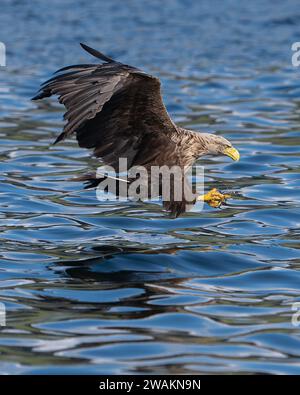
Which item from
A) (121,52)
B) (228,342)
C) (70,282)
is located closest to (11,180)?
(70,282)

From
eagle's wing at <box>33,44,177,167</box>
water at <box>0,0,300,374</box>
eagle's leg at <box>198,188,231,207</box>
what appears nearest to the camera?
water at <box>0,0,300,374</box>

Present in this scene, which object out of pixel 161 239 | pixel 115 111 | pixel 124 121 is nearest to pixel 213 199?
pixel 161 239

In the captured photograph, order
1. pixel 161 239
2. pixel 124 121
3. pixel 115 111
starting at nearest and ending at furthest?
pixel 115 111 < pixel 124 121 < pixel 161 239

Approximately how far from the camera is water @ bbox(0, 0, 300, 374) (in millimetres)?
6320

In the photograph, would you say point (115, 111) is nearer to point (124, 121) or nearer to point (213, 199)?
point (124, 121)

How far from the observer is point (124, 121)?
8.63 meters

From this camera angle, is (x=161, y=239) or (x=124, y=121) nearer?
(x=124, y=121)

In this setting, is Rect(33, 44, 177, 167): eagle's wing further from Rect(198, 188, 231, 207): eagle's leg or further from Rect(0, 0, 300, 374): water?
Rect(0, 0, 300, 374): water

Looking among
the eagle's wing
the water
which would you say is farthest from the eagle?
the water

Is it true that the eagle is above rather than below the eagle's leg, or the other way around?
above

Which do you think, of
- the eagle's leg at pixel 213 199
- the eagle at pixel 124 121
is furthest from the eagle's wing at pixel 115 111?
the eagle's leg at pixel 213 199

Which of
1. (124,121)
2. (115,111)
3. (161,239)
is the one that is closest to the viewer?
(115,111)

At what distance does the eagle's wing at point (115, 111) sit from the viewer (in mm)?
7859

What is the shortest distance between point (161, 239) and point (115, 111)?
4.30ft
